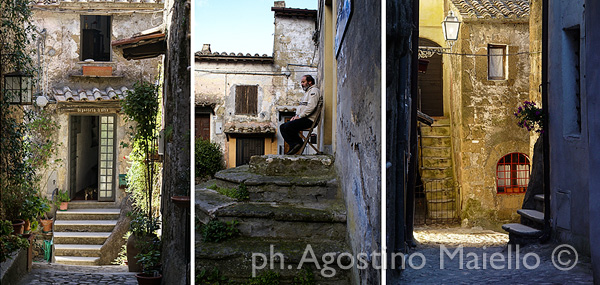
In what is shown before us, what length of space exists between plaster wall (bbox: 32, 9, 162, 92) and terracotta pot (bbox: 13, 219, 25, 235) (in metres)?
2.74

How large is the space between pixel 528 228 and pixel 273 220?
10.8 ft

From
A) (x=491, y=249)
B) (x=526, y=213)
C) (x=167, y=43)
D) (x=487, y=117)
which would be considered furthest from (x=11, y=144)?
(x=487, y=117)

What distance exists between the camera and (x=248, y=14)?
2369 millimetres

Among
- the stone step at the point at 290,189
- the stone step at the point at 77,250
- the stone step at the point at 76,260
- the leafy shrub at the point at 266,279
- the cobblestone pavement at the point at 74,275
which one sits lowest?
the stone step at the point at 76,260

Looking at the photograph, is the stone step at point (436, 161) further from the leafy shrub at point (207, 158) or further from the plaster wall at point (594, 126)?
the leafy shrub at point (207, 158)

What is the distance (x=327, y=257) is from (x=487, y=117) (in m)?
7.59

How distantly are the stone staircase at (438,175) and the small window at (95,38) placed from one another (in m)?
5.75

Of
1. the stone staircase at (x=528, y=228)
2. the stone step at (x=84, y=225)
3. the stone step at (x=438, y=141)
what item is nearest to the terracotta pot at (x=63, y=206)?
the stone step at (x=84, y=225)

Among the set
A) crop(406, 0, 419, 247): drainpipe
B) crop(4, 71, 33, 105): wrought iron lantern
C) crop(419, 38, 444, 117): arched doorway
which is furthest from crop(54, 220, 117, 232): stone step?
crop(419, 38, 444, 117): arched doorway

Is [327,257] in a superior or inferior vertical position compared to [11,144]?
inferior

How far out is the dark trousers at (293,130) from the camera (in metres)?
4.11

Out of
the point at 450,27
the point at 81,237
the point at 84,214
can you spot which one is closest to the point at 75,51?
the point at 84,214

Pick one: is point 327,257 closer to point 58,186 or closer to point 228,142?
point 228,142

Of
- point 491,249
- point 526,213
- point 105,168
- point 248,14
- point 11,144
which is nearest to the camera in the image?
point 248,14
